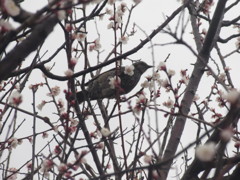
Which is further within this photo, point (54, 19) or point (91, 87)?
point (91, 87)

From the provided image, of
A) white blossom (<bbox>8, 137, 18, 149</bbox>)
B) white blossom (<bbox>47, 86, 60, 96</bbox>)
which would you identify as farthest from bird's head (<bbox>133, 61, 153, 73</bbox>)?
white blossom (<bbox>8, 137, 18, 149</bbox>)

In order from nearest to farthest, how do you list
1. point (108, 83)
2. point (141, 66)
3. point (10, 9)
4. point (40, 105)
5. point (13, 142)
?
point (10, 9), point (13, 142), point (40, 105), point (108, 83), point (141, 66)

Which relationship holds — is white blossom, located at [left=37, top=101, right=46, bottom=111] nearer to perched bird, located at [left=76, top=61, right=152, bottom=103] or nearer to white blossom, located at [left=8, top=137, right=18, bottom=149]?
white blossom, located at [left=8, top=137, right=18, bottom=149]

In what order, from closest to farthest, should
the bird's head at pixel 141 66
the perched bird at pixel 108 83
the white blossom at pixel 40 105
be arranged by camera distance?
the white blossom at pixel 40 105, the perched bird at pixel 108 83, the bird's head at pixel 141 66

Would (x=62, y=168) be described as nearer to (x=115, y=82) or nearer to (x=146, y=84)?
(x=115, y=82)

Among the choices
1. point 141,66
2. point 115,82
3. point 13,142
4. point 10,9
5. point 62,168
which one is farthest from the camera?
point 141,66

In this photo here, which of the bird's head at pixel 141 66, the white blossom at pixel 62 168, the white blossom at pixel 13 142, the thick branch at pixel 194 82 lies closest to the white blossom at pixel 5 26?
the white blossom at pixel 62 168

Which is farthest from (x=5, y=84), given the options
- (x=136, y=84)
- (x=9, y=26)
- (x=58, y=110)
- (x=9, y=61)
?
(x=136, y=84)

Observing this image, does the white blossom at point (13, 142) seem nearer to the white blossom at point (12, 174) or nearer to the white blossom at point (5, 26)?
the white blossom at point (12, 174)

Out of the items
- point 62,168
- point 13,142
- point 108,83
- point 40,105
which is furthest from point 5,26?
point 108,83

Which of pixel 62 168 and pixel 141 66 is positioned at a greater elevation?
pixel 141 66

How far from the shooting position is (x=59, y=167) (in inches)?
80.1

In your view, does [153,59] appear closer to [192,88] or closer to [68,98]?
[68,98]

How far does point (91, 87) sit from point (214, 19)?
114 inches
